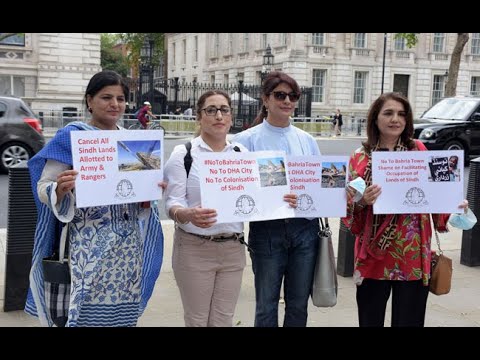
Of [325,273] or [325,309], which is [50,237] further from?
[325,309]

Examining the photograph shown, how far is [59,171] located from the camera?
2.92 metres

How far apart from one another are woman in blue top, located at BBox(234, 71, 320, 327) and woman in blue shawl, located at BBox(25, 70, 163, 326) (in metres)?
0.79

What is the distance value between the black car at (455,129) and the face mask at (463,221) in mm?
11755

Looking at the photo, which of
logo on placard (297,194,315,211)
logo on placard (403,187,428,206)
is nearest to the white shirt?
logo on placard (297,194,315,211)

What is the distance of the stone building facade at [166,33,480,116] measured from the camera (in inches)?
1722

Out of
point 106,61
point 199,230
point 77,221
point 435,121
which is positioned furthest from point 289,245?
point 106,61

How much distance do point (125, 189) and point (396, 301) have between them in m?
1.79

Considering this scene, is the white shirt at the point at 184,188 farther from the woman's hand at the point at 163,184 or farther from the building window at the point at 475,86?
the building window at the point at 475,86

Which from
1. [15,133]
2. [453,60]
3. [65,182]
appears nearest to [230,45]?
[453,60]

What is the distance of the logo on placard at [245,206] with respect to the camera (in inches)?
122

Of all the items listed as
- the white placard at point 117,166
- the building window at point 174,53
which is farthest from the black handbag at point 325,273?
the building window at point 174,53
